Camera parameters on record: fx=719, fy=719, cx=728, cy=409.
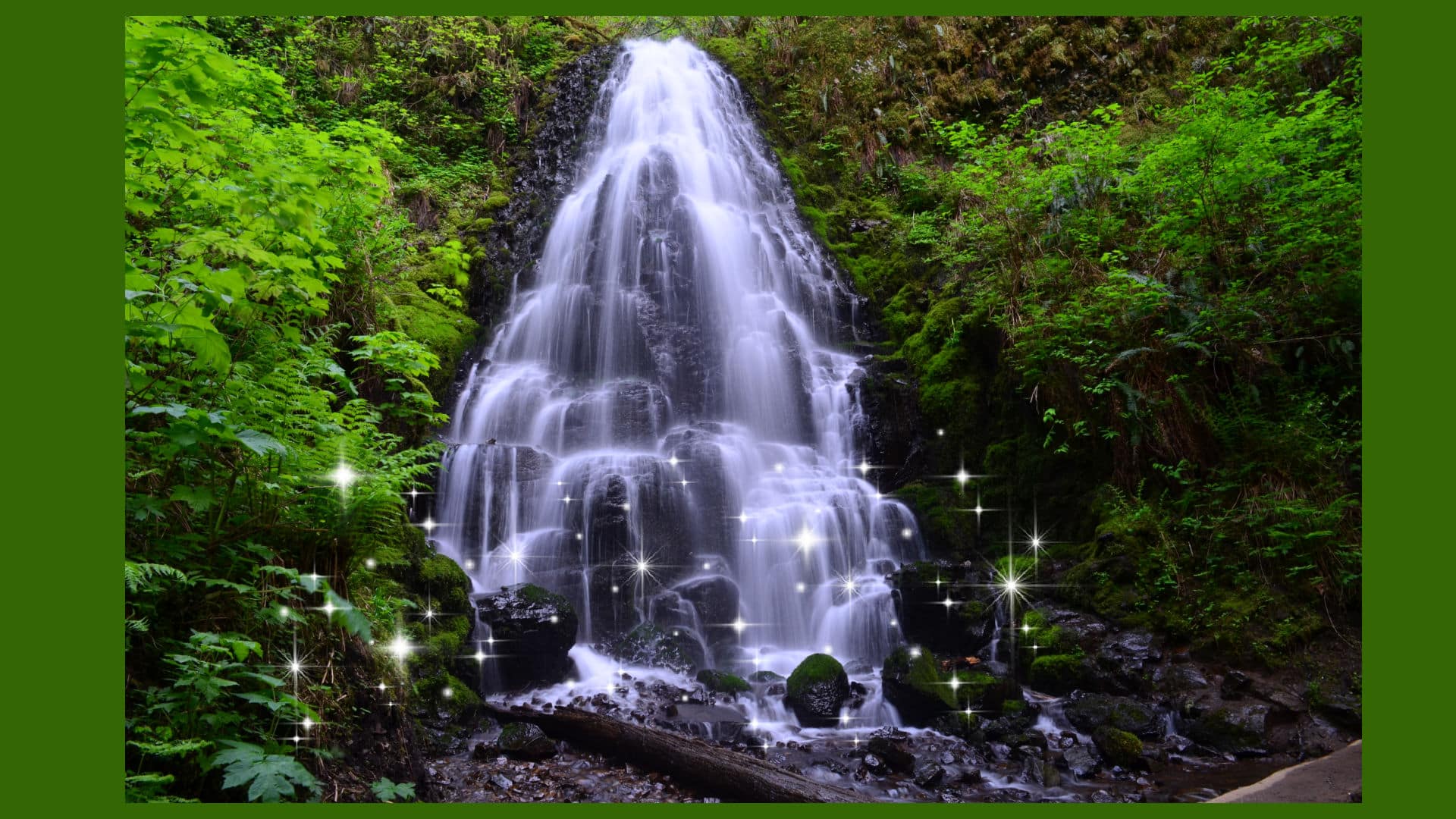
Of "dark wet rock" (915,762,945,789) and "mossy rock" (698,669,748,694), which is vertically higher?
"mossy rock" (698,669,748,694)

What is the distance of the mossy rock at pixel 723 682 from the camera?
5941mm

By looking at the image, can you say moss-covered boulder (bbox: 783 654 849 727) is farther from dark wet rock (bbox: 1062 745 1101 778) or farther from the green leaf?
the green leaf

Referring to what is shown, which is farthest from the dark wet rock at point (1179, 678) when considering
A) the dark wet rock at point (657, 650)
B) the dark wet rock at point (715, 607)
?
the dark wet rock at point (657, 650)

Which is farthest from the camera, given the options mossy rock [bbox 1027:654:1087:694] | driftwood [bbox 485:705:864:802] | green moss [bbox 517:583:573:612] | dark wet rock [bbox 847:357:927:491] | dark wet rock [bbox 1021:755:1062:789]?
dark wet rock [bbox 847:357:927:491]

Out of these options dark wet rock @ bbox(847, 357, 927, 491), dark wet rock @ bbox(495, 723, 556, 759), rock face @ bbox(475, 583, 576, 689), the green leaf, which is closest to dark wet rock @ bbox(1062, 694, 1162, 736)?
dark wet rock @ bbox(847, 357, 927, 491)

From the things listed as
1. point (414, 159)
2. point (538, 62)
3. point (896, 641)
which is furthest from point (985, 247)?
point (538, 62)

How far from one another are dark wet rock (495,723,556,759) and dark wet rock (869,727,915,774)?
2184mm

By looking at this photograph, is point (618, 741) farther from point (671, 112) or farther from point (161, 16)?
point (671, 112)

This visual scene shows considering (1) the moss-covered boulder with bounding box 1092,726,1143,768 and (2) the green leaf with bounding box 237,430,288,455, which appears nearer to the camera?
(2) the green leaf with bounding box 237,430,288,455

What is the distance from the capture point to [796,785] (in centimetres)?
410

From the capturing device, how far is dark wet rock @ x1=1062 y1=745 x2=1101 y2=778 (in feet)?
15.5

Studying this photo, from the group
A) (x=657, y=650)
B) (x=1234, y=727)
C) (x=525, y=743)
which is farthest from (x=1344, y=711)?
(x=525, y=743)

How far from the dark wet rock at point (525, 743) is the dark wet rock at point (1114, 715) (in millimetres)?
3803

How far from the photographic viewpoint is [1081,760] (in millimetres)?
4836
